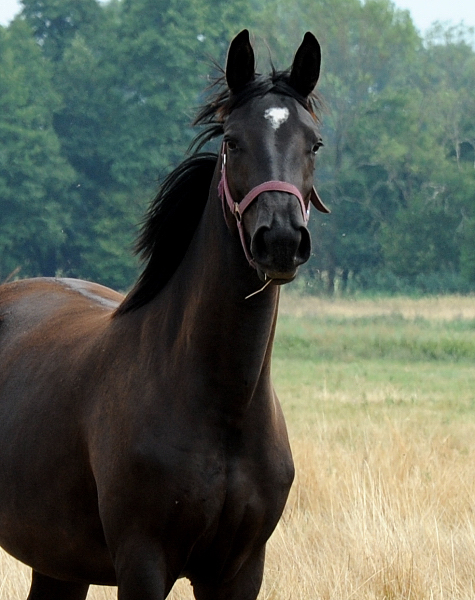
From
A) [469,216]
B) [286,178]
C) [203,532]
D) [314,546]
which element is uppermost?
[469,216]

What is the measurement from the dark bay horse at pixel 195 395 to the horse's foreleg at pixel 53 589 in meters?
0.57

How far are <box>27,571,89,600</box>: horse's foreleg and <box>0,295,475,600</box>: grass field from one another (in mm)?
511

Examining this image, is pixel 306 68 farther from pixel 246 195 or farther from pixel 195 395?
pixel 195 395

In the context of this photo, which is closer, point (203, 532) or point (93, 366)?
point (203, 532)

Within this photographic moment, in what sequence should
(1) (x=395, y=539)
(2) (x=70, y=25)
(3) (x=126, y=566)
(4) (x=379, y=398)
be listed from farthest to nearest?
(2) (x=70, y=25)
(4) (x=379, y=398)
(1) (x=395, y=539)
(3) (x=126, y=566)

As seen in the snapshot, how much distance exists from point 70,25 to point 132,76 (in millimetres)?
7128

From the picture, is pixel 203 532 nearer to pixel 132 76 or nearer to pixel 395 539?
pixel 395 539

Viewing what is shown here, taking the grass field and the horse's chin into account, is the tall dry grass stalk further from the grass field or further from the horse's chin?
the horse's chin

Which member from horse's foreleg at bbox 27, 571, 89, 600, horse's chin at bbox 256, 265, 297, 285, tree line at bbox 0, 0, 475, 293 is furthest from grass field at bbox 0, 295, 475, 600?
tree line at bbox 0, 0, 475, 293

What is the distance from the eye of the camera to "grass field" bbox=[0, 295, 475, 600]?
4.50 m

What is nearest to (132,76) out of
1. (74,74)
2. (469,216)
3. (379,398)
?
(74,74)

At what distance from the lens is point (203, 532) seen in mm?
2971

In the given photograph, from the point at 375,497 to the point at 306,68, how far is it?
3.24 metres

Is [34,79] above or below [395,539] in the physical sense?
above
